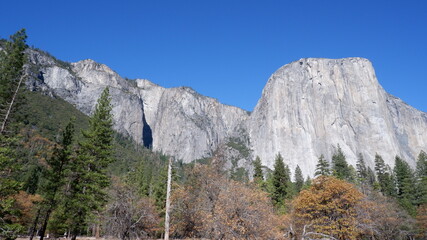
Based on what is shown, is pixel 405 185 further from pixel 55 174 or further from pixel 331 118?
pixel 331 118

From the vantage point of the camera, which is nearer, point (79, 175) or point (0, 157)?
point (0, 157)

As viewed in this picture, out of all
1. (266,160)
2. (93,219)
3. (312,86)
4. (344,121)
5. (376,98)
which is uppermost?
(312,86)

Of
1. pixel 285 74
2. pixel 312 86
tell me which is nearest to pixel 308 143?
pixel 312 86

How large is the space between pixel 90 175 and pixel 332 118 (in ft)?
440

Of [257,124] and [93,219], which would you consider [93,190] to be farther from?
[257,124]

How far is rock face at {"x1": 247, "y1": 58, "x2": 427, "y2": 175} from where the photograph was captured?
132m

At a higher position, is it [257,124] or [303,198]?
[257,124]

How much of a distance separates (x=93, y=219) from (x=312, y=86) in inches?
5619

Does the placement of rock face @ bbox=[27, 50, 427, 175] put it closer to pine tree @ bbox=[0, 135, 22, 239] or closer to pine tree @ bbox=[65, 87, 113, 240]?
pine tree @ bbox=[65, 87, 113, 240]

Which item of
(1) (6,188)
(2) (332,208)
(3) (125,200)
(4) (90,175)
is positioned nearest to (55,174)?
(4) (90,175)

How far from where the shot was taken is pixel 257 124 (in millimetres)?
173750

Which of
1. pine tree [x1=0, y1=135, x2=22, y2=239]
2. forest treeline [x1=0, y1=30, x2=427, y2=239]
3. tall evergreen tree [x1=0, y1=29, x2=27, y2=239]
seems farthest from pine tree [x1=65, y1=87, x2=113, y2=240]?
pine tree [x1=0, y1=135, x2=22, y2=239]

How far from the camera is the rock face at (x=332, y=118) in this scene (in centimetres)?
13188

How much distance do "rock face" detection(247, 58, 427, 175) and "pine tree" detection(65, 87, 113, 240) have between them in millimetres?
115571
